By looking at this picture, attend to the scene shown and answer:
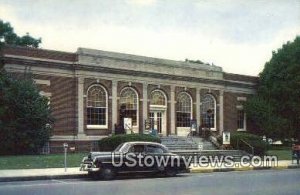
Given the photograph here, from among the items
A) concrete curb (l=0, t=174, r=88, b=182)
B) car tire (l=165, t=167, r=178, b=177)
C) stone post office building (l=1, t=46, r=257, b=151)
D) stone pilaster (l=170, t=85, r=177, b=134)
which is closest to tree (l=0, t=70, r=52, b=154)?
stone post office building (l=1, t=46, r=257, b=151)

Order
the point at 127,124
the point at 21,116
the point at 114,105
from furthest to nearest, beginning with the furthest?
1. the point at 127,124
2. the point at 114,105
3. the point at 21,116

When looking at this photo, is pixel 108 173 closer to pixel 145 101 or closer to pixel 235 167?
pixel 235 167

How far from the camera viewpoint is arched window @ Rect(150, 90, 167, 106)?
37.8m

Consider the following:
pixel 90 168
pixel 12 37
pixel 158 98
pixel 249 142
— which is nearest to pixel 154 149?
pixel 90 168

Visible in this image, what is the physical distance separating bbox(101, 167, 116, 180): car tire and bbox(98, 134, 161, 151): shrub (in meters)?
10.2

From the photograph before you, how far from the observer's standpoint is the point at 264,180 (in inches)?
684

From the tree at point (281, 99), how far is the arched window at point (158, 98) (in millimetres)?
8614

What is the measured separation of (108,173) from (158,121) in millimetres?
19998

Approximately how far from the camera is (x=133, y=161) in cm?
1897

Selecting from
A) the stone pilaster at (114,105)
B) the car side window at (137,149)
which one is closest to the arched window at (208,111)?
the stone pilaster at (114,105)

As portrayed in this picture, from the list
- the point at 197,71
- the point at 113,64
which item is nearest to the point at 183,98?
the point at 197,71

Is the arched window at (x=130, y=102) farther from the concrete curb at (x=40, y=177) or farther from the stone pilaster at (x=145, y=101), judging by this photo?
the concrete curb at (x=40, y=177)

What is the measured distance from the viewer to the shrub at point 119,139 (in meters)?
28.8

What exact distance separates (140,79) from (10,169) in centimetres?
1772
